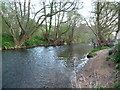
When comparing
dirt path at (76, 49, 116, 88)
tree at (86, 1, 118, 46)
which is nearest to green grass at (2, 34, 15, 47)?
dirt path at (76, 49, 116, 88)

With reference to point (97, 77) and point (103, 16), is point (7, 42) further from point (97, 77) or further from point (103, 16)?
point (103, 16)

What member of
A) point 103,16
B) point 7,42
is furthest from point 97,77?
point 103,16

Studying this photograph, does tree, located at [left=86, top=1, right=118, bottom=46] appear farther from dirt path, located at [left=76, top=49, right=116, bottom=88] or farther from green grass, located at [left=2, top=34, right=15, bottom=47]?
green grass, located at [left=2, top=34, right=15, bottom=47]

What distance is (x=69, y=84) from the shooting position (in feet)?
13.1

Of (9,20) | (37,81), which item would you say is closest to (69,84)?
(37,81)

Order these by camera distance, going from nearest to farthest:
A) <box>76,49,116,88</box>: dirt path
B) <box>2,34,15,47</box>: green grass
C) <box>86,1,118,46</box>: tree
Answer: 1. <box>76,49,116,88</box>: dirt path
2. <box>2,34,15,47</box>: green grass
3. <box>86,1,118,46</box>: tree

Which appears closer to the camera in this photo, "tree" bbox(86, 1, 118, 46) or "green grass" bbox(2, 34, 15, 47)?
"green grass" bbox(2, 34, 15, 47)

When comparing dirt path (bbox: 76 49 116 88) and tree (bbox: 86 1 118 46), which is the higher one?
tree (bbox: 86 1 118 46)

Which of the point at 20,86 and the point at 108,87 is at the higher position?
the point at 108,87

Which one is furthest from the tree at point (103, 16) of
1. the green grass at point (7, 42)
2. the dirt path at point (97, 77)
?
the green grass at point (7, 42)

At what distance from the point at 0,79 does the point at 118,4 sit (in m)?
16.0

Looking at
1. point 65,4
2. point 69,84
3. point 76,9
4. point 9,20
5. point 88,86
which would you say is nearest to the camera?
point 88,86

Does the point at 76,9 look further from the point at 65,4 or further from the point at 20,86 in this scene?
the point at 20,86

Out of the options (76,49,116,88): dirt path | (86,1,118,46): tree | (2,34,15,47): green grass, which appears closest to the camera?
(76,49,116,88): dirt path
